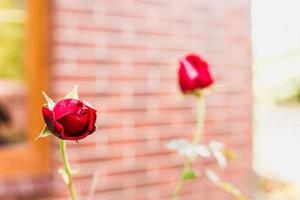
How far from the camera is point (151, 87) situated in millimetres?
2768

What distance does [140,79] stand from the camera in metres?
2.71

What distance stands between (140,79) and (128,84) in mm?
80

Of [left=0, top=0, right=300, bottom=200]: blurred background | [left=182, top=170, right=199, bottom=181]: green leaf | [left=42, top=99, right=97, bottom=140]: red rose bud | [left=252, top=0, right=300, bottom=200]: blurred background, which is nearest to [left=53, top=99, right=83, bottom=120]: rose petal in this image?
[left=42, top=99, right=97, bottom=140]: red rose bud

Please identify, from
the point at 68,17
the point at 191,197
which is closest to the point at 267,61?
the point at 191,197

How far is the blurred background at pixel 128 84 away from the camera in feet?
7.86

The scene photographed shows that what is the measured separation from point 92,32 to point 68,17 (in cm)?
14

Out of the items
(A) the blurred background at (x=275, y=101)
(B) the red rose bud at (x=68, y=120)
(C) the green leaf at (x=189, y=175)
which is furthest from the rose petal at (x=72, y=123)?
(A) the blurred background at (x=275, y=101)

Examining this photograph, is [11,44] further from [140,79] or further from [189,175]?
[189,175]

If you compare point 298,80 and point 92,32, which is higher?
point 92,32

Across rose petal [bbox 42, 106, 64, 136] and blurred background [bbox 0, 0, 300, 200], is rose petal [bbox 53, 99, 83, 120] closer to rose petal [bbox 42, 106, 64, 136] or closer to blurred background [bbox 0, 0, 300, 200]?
rose petal [bbox 42, 106, 64, 136]

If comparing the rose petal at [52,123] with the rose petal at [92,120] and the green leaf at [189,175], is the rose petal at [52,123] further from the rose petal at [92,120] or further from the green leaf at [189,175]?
the green leaf at [189,175]

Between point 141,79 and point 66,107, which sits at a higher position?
point 66,107

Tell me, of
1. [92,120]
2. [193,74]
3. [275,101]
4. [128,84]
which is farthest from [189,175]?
[275,101]

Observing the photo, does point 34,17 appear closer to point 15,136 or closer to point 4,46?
point 4,46
